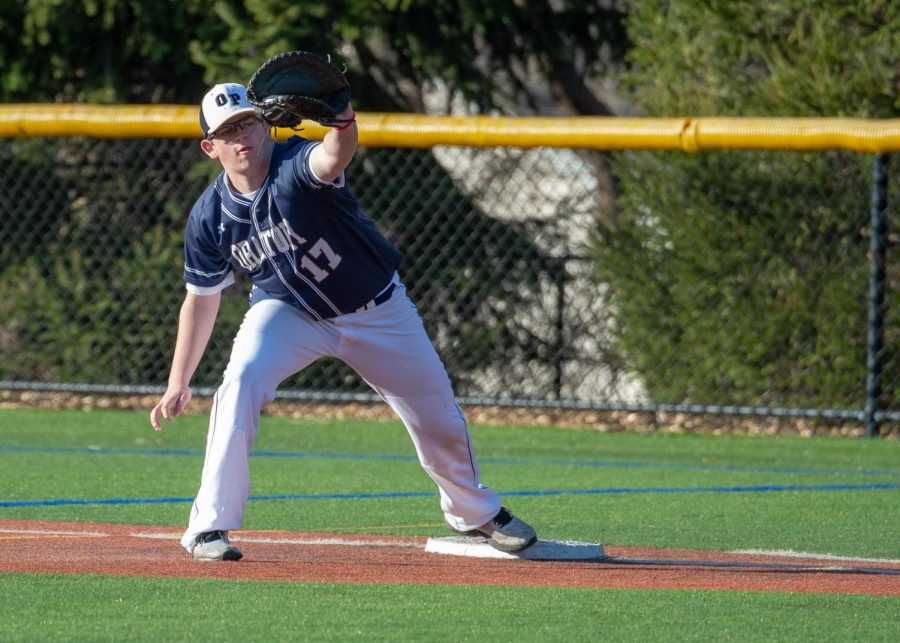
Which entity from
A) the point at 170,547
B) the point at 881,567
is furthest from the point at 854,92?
the point at 170,547

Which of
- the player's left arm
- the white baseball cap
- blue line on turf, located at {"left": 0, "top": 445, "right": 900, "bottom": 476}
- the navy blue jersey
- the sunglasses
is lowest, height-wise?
blue line on turf, located at {"left": 0, "top": 445, "right": 900, "bottom": 476}

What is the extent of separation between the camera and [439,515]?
721 cm

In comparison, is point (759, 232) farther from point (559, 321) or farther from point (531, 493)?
point (531, 493)

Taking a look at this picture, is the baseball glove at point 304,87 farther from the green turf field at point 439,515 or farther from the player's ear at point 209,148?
the green turf field at point 439,515

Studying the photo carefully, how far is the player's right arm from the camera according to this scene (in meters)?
5.94

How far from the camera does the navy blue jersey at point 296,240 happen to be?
5.70 metres

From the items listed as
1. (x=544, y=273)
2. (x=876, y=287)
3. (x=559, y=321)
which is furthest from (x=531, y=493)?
(x=544, y=273)

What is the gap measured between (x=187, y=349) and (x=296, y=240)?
1.99 ft

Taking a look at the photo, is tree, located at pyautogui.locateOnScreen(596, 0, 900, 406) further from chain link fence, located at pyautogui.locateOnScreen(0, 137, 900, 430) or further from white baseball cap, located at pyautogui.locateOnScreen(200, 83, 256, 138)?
white baseball cap, located at pyautogui.locateOnScreen(200, 83, 256, 138)

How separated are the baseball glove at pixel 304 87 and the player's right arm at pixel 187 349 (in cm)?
89

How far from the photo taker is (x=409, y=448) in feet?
32.9

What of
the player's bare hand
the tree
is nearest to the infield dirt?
the player's bare hand

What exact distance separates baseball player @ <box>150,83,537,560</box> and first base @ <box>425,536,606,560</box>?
→ 0.04 meters

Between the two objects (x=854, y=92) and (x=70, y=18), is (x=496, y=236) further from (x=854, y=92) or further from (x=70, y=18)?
(x=70, y=18)
